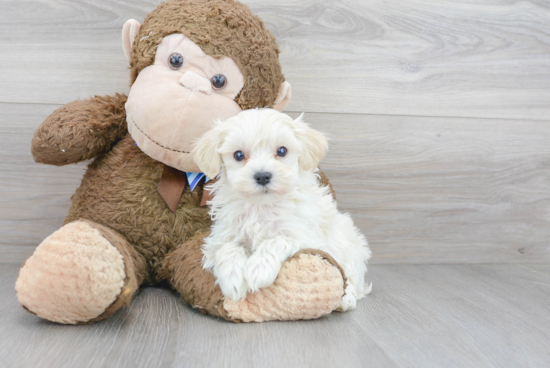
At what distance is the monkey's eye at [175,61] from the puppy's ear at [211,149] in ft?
0.66

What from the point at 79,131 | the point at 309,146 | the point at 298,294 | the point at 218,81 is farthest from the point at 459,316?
the point at 79,131

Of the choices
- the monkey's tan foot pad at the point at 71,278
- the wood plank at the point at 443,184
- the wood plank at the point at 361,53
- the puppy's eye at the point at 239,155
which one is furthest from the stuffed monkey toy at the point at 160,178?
the wood plank at the point at 443,184

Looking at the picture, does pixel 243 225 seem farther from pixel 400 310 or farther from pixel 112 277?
pixel 400 310

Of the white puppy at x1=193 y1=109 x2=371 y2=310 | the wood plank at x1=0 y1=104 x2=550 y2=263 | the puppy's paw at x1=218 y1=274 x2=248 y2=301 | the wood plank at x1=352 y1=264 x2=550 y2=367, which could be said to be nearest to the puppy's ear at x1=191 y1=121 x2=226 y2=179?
the white puppy at x1=193 y1=109 x2=371 y2=310

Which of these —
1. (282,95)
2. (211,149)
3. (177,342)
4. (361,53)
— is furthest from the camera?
(361,53)

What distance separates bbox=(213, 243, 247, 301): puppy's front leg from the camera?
868mm

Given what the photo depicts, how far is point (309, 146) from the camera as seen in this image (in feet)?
3.03

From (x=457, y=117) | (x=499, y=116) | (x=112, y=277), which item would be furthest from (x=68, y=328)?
(x=499, y=116)

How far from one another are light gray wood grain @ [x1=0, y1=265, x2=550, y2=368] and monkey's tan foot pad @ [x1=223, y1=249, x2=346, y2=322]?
0.02 m

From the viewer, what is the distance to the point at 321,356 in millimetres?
757

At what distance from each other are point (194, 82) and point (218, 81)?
0.06 m

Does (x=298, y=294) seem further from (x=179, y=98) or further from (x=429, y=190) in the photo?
(x=429, y=190)

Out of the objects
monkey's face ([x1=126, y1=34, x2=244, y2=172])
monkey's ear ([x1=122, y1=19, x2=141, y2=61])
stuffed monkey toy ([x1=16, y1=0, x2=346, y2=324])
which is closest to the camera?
stuffed monkey toy ([x1=16, y1=0, x2=346, y2=324])

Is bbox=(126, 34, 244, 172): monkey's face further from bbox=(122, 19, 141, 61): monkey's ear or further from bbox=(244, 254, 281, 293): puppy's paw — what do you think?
bbox=(244, 254, 281, 293): puppy's paw
